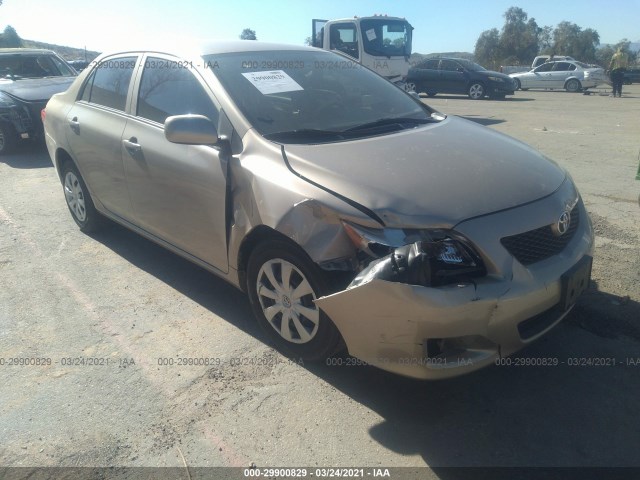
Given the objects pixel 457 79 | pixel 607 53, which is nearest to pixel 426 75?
pixel 457 79

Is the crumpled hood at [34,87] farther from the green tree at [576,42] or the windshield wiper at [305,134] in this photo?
the green tree at [576,42]

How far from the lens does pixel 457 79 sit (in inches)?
789

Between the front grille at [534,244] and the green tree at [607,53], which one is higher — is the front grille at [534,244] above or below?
below

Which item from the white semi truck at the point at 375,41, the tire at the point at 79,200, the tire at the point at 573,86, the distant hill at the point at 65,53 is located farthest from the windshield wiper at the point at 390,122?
the distant hill at the point at 65,53

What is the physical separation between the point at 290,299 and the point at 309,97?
57.3 inches

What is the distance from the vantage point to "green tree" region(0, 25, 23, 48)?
1702 inches

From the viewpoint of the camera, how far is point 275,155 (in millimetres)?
3004

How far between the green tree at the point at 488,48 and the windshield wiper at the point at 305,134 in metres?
57.1

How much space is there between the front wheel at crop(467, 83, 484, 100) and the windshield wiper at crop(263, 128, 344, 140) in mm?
18001

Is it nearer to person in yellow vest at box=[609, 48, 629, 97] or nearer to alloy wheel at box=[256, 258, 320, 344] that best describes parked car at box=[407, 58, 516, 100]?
person in yellow vest at box=[609, 48, 629, 97]

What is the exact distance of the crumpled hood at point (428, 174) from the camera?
2553 millimetres

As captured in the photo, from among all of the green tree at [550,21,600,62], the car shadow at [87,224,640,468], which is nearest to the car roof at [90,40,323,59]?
the car shadow at [87,224,640,468]

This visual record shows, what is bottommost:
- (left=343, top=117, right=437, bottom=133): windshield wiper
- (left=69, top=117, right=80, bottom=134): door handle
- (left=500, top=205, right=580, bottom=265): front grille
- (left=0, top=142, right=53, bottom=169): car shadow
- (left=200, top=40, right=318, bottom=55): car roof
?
(left=0, top=142, right=53, bottom=169): car shadow

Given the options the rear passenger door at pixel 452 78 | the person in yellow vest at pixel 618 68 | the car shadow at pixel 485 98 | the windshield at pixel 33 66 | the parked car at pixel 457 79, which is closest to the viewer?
the windshield at pixel 33 66
